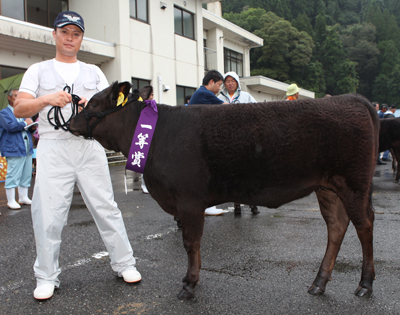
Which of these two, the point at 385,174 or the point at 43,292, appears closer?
the point at 43,292

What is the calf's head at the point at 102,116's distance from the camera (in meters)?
2.85

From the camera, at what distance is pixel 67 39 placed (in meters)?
2.93

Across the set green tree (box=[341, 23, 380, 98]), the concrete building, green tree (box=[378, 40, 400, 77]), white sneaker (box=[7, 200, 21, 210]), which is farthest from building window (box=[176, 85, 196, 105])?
green tree (box=[378, 40, 400, 77])

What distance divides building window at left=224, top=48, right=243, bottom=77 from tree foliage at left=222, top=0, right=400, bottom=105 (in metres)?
18.5

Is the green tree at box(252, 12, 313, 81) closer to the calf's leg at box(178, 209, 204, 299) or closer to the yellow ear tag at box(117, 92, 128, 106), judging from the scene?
the yellow ear tag at box(117, 92, 128, 106)

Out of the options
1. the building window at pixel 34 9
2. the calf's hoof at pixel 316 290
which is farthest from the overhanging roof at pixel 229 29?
the calf's hoof at pixel 316 290

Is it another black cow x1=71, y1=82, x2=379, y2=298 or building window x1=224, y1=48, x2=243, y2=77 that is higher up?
building window x1=224, y1=48, x2=243, y2=77

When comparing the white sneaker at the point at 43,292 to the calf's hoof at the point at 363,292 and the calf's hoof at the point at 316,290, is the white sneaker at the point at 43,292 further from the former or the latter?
the calf's hoof at the point at 363,292

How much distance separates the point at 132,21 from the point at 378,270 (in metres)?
15.4

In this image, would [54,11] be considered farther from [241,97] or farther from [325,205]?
[325,205]

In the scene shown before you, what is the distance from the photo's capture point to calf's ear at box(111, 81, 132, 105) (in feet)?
9.14

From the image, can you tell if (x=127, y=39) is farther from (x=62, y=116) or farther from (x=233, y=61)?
Answer: (x=62, y=116)

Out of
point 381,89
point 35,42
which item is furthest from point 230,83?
point 381,89

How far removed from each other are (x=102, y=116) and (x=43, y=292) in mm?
1496
